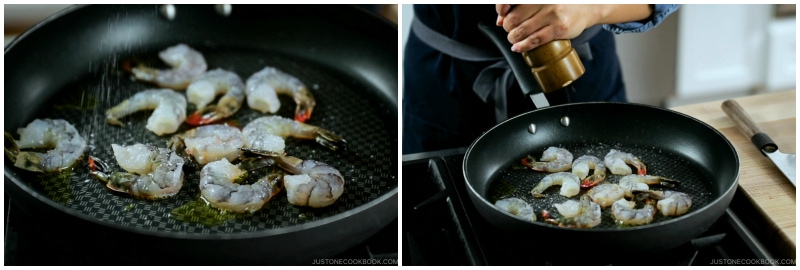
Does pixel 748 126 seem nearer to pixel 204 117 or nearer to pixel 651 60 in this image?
pixel 204 117

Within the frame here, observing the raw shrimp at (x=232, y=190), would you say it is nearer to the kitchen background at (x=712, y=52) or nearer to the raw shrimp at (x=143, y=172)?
the raw shrimp at (x=143, y=172)

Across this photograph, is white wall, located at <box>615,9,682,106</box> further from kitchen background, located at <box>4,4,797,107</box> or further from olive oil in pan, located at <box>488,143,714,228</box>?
olive oil in pan, located at <box>488,143,714,228</box>

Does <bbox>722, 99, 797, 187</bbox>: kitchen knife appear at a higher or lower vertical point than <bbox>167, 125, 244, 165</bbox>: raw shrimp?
lower

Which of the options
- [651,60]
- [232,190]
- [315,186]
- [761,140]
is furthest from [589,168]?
[651,60]

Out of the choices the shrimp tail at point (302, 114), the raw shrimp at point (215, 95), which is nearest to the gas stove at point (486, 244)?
the shrimp tail at point (302, 114)

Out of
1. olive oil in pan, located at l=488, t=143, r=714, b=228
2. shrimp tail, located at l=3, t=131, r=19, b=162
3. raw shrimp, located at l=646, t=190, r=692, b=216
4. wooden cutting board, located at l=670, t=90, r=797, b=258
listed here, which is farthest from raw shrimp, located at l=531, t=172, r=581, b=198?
shrimp tail, located at l=3, t=131, r=19, b=162
